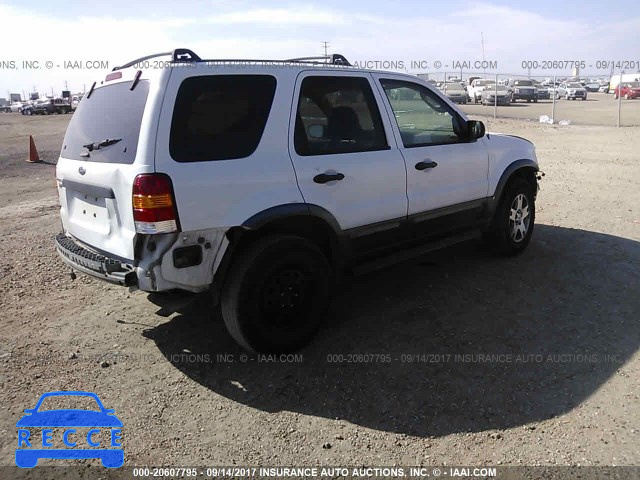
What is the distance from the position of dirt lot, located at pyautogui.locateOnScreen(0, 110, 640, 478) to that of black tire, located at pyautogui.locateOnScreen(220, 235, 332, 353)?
0.21 meters

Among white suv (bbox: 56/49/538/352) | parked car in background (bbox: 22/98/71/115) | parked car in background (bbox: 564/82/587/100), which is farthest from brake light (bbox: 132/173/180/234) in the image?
parked car in background (bbox: 22/98/71/115)

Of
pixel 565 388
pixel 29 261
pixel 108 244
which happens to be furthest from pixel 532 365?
pixel 29 261

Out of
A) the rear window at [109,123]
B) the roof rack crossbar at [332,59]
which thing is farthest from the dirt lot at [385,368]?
the roof rack crossbar at [332,59]

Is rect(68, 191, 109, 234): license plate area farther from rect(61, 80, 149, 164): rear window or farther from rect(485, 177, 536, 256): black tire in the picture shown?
rect(485, 177, 536, 256): black tire

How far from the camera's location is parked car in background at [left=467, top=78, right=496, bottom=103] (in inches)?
1414

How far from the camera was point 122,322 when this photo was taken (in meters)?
4.41

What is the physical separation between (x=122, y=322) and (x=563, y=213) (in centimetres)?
587

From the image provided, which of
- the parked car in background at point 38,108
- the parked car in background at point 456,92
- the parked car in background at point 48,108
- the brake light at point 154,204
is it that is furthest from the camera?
the parked car in background at point 48,108

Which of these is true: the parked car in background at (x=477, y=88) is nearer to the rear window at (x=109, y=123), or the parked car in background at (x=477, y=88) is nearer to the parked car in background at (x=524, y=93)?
the parked car in background at (x=524, y=93)

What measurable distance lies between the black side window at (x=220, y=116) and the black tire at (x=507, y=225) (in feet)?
9.49

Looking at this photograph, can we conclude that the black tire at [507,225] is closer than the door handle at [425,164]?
No

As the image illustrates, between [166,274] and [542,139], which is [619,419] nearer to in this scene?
[166,274]

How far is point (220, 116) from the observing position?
3.38 metres

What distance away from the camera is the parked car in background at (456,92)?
112ft
